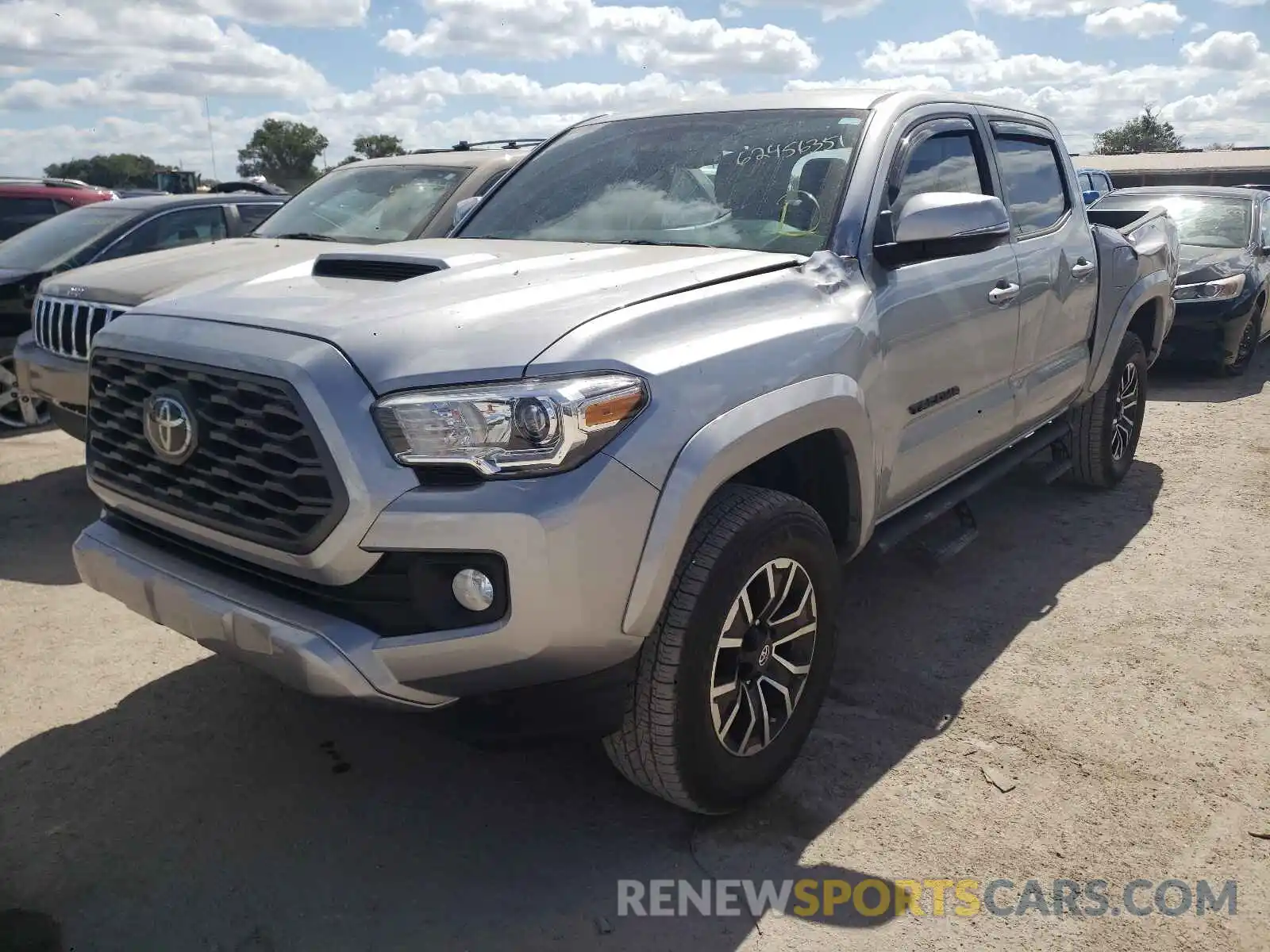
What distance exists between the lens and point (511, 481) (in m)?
2.27

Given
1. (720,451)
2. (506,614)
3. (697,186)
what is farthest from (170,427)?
(697,186)

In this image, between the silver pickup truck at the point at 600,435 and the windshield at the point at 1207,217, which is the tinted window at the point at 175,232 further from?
the windshield at the point at 1207,217

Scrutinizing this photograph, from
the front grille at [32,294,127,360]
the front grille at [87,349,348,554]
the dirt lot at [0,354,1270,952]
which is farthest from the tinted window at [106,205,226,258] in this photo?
the front grille at [87,349,348,554]

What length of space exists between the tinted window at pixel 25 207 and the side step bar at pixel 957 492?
964cm

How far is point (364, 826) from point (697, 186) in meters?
2.24

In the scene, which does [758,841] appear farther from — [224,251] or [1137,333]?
[224,251]

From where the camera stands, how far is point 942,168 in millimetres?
3852

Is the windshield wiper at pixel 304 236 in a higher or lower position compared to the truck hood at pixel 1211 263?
higher

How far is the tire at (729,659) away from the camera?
252cm

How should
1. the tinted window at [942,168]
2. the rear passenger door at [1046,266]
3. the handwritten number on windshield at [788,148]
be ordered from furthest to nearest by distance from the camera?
the rear passenger door at [1046,266] → the tinted window at [942,168] → the handwritten number on windshield at [788,148]

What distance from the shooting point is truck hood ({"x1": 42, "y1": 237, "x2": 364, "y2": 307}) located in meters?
5.43

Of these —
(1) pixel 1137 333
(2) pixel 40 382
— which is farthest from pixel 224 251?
(1) pixel 1137 333

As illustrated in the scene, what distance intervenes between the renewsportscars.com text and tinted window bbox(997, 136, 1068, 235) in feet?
8.48

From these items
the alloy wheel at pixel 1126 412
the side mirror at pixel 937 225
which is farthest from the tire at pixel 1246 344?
the side mirror at pixel 937 225
